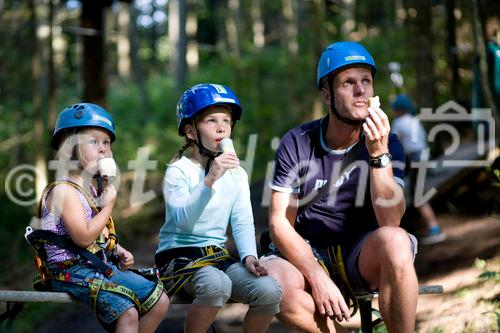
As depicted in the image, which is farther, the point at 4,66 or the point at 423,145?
the point at 4,66

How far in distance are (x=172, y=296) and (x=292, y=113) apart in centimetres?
1815

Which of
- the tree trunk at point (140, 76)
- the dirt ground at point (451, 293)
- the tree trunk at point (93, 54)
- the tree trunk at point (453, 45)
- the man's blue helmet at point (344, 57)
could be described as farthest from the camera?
the tree trunk at point (140, 76)

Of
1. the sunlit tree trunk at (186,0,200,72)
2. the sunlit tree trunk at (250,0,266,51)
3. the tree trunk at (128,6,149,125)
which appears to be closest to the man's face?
the tree trunk at (128,6,149,125)

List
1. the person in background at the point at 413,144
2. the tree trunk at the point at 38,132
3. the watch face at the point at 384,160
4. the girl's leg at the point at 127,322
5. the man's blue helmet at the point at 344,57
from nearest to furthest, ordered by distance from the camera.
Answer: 1. the girl's leg at the point at 127,322
2. the watch face at the point at 384,160
3. the man's blue helmet at the point at 344,57
4. the person in background at the point at 413,144
5. the tree trunk at the point at 38,132

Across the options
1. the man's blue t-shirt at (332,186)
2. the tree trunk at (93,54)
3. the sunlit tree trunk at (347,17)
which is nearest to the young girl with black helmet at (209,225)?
the man's blue t-shirt at (332,186)

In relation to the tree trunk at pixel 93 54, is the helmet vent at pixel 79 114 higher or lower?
lower

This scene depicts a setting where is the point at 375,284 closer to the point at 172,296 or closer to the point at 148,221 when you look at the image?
the point at 172,296

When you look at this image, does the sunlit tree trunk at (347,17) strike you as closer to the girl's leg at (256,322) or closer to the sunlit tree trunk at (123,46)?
the sunlit tree trunk at (123,46)

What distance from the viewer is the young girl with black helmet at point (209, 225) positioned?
369cm

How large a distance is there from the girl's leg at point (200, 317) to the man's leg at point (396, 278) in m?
0.86

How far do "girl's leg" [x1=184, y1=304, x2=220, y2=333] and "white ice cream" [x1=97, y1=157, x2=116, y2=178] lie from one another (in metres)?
0.80

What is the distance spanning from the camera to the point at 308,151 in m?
4.11

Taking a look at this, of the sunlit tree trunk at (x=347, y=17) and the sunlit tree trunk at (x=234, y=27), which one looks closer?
the sunlit tree trunk at (x=347, y=17)

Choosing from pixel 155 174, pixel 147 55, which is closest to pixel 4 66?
pixel 155 174
